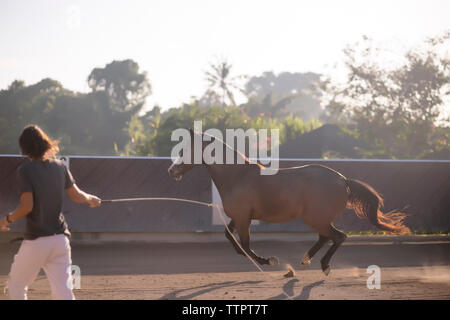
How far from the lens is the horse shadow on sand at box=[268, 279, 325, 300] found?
7598 millimetres

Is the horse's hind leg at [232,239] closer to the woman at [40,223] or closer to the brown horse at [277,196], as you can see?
the brown horse at [277,196]

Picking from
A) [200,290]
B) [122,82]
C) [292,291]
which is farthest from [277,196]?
[122,82]

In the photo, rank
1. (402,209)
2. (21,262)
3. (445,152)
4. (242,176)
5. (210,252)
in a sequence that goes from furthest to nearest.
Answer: (445,152), (402,209), (210,252), (242,176), (21,262)

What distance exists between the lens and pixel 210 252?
45.2 feet

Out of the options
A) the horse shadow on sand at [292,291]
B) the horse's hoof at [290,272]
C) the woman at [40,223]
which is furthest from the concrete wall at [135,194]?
the woman at [40,223]

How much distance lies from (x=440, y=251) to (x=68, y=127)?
177ft

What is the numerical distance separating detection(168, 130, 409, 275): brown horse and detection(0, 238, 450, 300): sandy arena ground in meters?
0.68

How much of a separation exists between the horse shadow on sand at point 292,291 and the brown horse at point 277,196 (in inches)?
14.2

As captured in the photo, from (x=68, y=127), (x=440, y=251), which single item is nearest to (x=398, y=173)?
(x=440, y=251)

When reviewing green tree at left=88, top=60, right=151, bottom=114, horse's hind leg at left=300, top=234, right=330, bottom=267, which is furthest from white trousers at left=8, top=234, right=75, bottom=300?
green tree at left=88, top=60, right=151, bottom=114

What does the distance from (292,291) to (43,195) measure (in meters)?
4.39

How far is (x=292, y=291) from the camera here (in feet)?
26.8

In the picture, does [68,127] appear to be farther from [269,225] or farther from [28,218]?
[28,218]

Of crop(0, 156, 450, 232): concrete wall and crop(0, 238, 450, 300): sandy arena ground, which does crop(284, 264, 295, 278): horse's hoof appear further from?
crop(0, 156, 450, 232): concrete wall
